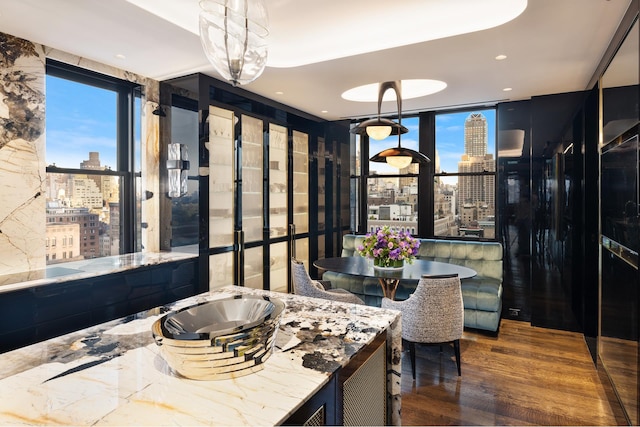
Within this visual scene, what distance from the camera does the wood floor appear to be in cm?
242

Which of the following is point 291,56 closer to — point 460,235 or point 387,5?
point 387,5

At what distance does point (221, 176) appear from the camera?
12.7 feet

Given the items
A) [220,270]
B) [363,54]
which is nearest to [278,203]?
[220,270]

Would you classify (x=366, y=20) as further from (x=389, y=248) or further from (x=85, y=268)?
(x=85, y=268)

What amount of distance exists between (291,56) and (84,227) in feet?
7.85

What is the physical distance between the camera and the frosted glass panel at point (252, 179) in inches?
166

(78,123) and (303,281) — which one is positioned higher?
(78,123)

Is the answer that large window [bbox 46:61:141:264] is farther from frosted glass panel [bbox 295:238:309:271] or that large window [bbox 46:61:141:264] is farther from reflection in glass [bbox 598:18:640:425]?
reflection in glass [bbox 598:18:640:425]

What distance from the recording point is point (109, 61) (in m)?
3.22

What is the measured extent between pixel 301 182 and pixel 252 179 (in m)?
0.98

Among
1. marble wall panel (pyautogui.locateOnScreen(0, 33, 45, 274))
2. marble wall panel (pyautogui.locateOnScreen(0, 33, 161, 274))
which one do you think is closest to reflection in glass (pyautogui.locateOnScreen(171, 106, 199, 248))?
marble wall panel (pyautogui.locateOnScreen(0, 33, 161, 274))

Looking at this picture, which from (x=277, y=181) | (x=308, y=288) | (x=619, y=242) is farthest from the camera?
(x=277, y=181)

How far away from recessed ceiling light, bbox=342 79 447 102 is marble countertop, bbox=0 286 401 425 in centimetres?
326

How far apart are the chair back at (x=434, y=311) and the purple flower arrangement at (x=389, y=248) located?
0.63 m
